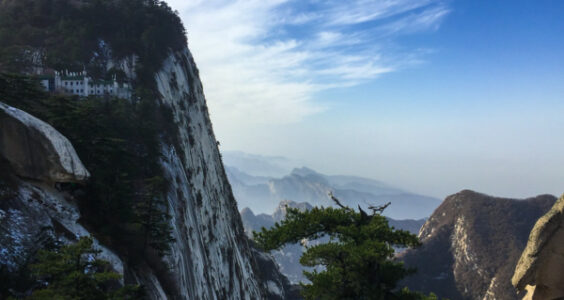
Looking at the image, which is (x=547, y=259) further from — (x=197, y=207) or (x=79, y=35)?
(x=79, y=35)

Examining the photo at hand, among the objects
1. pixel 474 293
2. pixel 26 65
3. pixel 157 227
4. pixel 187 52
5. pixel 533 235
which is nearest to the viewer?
pixel 533 235

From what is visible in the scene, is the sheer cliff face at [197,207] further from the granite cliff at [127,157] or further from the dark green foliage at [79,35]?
the dark green foliage at [79,35]

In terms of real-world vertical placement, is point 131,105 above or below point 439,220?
above

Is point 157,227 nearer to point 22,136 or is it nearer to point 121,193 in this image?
point 121,193

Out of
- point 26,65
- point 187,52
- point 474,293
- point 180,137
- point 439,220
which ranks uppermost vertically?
point 187,52

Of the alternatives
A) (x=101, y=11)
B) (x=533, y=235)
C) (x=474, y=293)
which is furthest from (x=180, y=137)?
(x=474, y=293)

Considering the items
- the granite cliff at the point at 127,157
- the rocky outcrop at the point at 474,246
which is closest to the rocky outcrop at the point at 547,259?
the granite cliff at the point at 127,157

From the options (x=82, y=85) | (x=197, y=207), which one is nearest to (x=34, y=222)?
(x=197, y=207)
